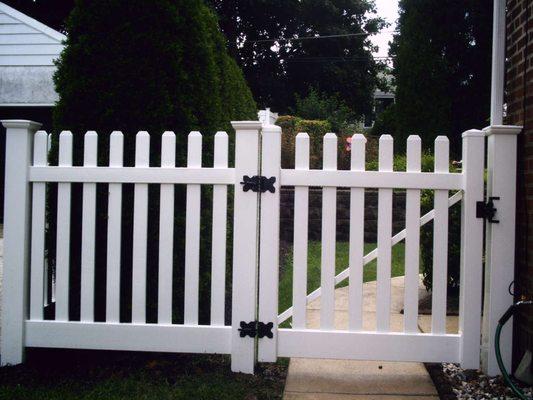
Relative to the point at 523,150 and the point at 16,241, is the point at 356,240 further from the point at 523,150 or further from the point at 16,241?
the point at 16,241

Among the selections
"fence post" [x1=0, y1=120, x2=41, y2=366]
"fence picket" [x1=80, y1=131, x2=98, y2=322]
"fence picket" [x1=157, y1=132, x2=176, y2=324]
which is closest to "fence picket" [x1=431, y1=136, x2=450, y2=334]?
"fence picket" [x1=157, y1=132, x2=176, y2=324]

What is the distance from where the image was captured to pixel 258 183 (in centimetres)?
309

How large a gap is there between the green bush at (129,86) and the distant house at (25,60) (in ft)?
20.8

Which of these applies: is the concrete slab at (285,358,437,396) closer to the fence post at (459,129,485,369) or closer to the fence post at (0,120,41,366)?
the fence post at (459,129,485,369)

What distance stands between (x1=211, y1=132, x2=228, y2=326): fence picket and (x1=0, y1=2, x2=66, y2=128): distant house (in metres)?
7.13

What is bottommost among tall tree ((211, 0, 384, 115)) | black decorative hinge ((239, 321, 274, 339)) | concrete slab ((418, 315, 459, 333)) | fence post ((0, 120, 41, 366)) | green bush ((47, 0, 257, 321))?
concrete slab ((418, 315, 459, 333))

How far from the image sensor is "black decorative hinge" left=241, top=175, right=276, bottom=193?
3.09 m

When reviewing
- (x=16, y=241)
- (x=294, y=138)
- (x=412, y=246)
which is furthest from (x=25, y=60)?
(x=412, y=246)

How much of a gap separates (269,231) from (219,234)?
0.98 ft

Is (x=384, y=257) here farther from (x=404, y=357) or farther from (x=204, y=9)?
(x=204, y=9)

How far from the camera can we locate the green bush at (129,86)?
339 cm

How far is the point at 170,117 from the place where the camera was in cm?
345

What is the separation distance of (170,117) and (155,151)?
0.25 meters

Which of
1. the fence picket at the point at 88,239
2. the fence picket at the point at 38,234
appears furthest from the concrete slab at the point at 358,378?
the fence picket at the point at 38,234
